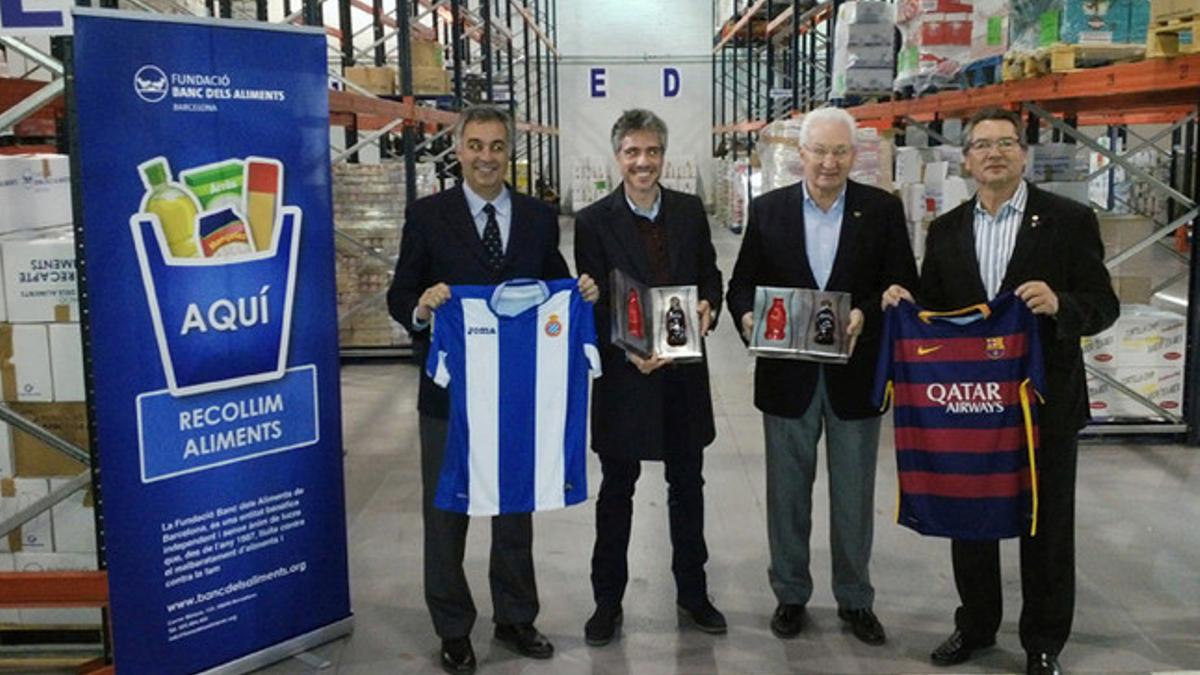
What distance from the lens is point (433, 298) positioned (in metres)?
3.76

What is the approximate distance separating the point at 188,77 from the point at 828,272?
7.37ft

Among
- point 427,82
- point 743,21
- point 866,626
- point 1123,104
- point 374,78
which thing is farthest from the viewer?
point 743,21

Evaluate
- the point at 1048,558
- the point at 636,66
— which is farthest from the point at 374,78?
the point at 636,66

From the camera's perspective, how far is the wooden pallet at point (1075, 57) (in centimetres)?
597

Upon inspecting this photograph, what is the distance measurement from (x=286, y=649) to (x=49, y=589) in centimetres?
84

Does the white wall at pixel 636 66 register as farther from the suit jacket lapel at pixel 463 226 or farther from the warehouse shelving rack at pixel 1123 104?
the suit jacket lapel at pixel 463 226

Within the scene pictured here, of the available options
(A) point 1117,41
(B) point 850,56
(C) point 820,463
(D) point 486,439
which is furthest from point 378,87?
(D) point 486,439

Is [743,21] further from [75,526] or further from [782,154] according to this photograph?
[75,526]

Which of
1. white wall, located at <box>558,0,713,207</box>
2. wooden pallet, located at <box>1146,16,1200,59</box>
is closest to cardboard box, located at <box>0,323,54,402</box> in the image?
wooden pallet, located at <box>1146,16,1200,59</box>

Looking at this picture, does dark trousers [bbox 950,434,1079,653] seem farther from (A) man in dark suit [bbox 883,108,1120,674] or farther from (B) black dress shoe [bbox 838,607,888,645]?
(B) black dress shoe [bbox 838,607,888,645]

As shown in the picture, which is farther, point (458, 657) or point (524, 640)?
point (524, 640)

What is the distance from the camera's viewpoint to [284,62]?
3893 mm

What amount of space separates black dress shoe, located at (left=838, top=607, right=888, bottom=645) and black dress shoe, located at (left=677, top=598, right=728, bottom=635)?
1.53 feet

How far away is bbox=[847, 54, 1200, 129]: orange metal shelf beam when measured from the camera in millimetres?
5336
